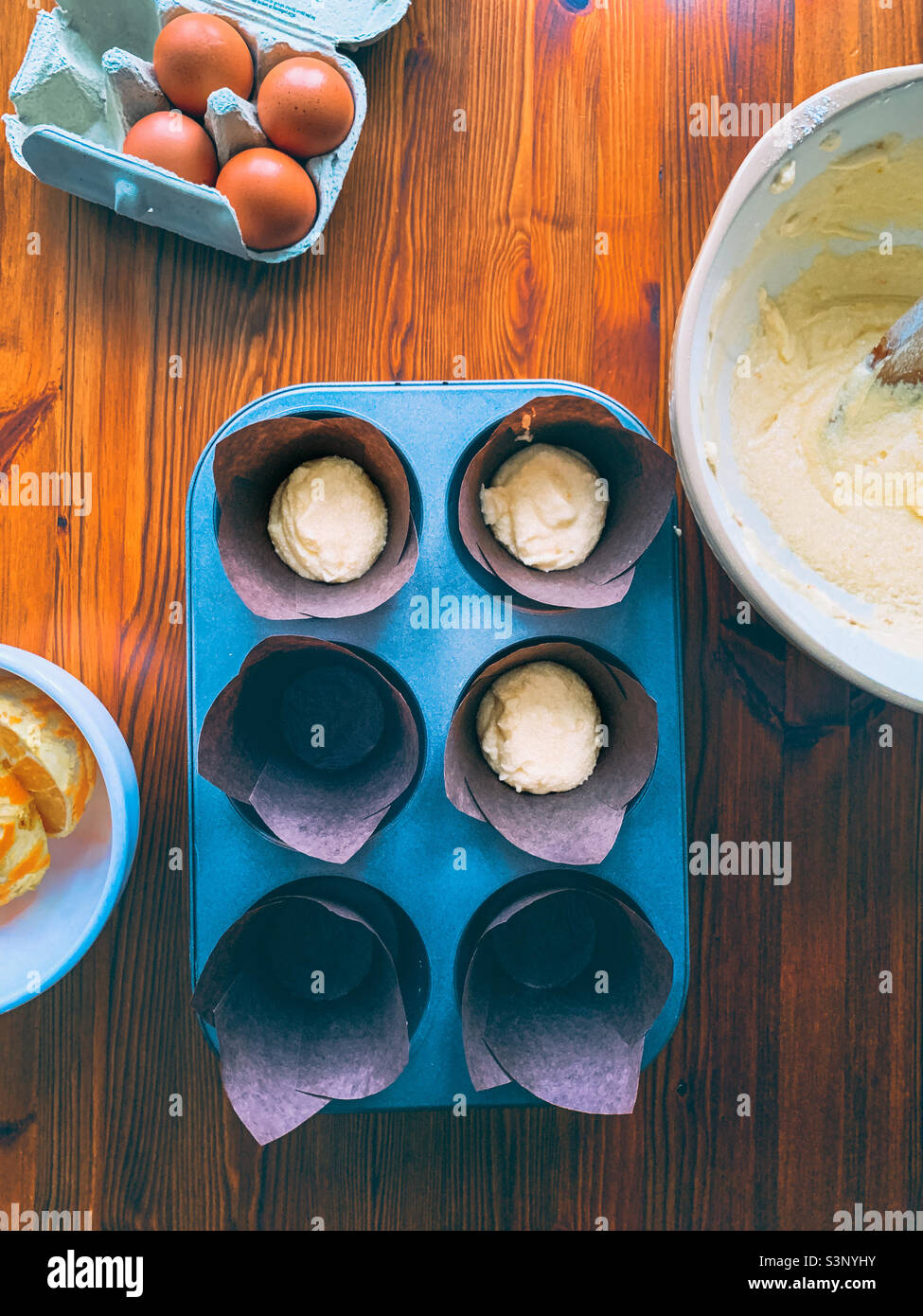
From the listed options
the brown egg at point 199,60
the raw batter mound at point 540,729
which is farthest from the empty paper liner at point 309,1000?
the brown egg at point 199,60

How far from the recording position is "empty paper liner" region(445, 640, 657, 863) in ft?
1.99

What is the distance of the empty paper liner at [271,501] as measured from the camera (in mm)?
615

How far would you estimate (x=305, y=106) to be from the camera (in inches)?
28.0

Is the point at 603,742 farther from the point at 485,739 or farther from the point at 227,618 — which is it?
the point at 227,618

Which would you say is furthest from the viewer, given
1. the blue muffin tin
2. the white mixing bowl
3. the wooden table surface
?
the wooden table surface

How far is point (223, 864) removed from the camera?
67 cm

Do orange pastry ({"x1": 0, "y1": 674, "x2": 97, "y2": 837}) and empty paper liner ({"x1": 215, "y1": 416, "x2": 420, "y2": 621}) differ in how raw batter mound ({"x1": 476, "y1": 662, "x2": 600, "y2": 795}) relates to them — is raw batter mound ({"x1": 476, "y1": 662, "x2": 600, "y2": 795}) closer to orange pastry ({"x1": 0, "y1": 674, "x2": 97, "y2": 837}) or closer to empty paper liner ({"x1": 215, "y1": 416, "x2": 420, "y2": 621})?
empty paper liner ({"x1": 215, "y1": 416, "x2": 420, "y2": 621})

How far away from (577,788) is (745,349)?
356 millimetres

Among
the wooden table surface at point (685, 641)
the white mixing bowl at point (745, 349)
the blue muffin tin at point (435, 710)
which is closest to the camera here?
the white mixing bowl at point (745, 349)

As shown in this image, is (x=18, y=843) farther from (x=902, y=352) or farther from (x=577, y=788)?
(x=902, y=352)

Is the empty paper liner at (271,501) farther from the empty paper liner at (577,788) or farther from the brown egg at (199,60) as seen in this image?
the brown egg at (199,60)

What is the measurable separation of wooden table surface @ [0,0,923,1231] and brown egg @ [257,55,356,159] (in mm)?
67

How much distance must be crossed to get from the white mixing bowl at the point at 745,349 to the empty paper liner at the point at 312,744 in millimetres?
256

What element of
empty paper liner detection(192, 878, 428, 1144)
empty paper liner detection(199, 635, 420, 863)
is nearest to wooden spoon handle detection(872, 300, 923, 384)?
empty paper liner detection(199, 635, 420, 863)
